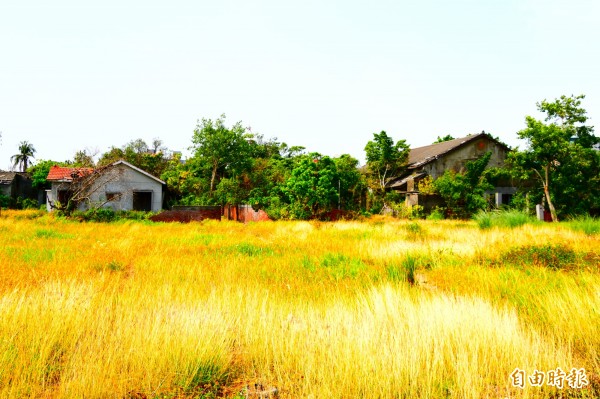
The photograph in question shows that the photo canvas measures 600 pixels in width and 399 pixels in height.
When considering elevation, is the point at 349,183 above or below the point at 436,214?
above

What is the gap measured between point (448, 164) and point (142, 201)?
92.8ft

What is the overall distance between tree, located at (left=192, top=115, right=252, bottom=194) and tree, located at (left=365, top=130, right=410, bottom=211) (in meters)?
11.4

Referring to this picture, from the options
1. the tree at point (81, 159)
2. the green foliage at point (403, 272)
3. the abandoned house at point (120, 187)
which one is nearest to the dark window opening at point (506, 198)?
the green foliage at point (403, 272)

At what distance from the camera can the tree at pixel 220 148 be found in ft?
100

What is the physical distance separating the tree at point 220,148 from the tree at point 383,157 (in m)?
11.4

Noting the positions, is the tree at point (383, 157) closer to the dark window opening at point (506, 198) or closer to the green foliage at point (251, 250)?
the dark window opening at point (506, 198)

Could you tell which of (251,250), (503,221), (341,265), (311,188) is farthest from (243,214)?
(341,265)

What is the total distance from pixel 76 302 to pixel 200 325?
70.8 inches

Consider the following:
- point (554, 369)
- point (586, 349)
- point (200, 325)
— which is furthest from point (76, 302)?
point (586, 349)

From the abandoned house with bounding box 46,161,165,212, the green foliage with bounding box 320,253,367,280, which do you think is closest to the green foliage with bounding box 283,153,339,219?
the abandoned house with bounding box 46,161,165,212

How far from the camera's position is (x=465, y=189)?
88.7 ft

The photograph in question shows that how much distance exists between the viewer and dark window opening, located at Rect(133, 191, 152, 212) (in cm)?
3055

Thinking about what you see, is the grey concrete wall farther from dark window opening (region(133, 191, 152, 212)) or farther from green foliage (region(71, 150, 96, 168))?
green foliage (region(71, 150, 96, 168))

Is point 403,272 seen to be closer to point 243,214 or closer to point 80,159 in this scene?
point 243,214
